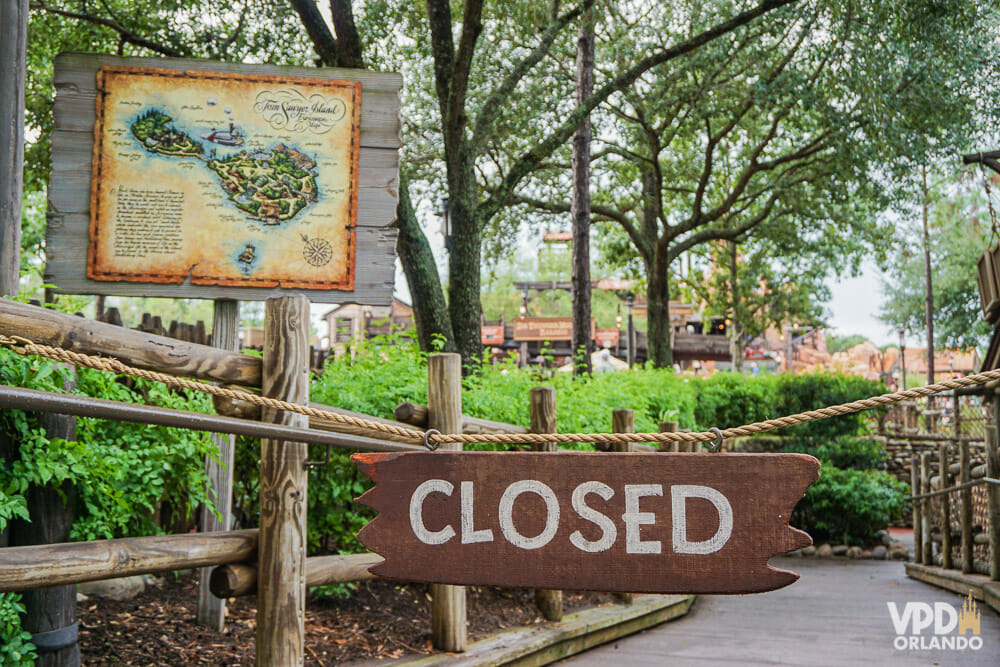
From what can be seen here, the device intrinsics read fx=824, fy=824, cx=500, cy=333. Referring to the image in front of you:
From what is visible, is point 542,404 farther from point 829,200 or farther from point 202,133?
point 829,200

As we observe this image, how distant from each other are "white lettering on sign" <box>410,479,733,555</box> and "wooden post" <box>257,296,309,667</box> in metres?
1.42

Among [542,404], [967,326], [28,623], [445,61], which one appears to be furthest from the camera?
[967,326]

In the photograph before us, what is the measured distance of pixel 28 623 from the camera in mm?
3025

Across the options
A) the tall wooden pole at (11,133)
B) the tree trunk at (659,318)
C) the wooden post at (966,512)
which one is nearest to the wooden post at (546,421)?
the tall wooden pole at (11,133)

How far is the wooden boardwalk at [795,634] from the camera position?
4887mm

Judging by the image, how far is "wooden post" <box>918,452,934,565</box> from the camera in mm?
9430

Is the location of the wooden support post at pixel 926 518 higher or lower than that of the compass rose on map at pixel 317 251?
lower

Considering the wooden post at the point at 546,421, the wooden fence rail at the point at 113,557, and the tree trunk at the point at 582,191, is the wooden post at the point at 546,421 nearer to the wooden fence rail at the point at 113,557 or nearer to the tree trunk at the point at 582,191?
the wooden fence rail at the point at 113,557

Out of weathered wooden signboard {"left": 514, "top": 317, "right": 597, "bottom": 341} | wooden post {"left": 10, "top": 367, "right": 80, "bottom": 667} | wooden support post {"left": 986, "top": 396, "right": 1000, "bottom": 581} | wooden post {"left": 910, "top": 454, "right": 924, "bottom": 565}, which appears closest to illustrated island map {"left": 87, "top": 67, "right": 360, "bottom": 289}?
wooden post {"left": 10, "top": 367, "right": 80, "bottom": 667}

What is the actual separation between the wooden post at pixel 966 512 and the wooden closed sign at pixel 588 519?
6721 millimetres

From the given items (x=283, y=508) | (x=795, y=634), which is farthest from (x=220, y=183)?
(x=795, y=634)

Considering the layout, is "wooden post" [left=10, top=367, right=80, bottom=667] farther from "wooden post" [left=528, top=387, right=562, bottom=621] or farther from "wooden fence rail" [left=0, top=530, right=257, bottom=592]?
"wooden post" [left=528, top=387, right=562, bottom=621]

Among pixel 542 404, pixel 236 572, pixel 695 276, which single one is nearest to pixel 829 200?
pixel 695 276

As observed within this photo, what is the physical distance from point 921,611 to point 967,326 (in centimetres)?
2809
